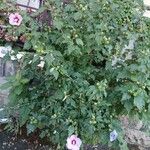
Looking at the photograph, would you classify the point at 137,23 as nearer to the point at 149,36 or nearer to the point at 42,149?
the point at 149,36

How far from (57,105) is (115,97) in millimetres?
400

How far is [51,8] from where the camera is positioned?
2.77 m

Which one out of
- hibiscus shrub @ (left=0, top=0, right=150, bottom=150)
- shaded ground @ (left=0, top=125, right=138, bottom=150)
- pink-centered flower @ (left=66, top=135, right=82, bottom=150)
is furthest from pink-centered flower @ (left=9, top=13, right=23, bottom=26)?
Answer: shaded ground @ (left=0, top=125, right=138, bottom=150)

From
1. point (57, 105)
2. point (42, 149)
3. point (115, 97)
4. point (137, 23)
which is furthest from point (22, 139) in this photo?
point (137, 23)

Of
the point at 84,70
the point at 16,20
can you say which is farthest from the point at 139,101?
the point at 16,20

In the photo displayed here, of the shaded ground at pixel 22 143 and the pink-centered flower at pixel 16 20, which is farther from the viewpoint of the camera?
the shaded ground at pixel 22 143

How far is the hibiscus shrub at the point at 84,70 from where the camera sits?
8.60 ft

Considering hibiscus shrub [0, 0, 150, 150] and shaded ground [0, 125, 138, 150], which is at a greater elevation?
hibiscus shrub [0, 0, 150, 150]

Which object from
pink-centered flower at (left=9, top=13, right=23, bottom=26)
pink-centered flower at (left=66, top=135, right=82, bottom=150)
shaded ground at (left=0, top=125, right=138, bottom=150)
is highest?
pink-centered flower at (left=9, top=13, right=23, bottom=26)

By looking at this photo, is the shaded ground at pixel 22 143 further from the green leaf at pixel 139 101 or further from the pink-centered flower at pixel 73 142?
the green leaf at pixel 139 101

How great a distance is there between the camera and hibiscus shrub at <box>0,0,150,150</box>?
8.60 feet

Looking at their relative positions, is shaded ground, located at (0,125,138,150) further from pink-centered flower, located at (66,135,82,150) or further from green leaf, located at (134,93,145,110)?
green leaf, located at (134,93,145,110)

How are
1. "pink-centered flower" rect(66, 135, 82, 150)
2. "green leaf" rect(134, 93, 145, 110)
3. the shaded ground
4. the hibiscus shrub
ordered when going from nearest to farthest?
"green leaf" rect(134, 93, 145, 110)
the hibiscus shrub
"pink-centered flower" rect(66, 135, 82, 150)
the shaded ground

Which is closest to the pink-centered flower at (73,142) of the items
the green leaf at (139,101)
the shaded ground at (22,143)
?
the green leaf at (139,101)
